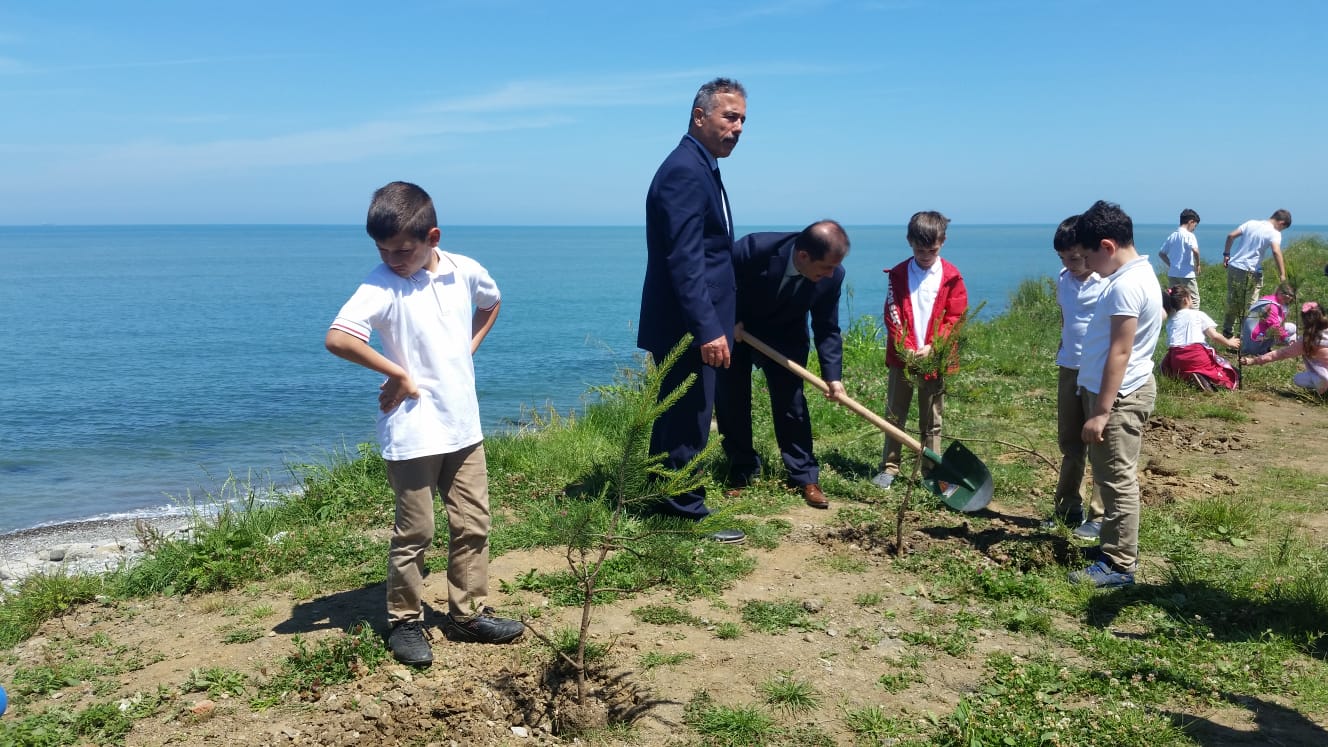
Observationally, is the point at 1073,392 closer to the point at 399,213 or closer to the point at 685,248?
the point at 685,248

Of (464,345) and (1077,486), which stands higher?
(464,345)

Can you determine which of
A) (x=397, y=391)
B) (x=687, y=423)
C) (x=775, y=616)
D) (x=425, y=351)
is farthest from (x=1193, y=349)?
(x=397, y=391)

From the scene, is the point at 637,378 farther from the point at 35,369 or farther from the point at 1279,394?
the point at 35,369

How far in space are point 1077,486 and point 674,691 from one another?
9.84ft

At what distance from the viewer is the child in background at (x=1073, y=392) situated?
5.01m

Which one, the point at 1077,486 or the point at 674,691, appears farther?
the point at 1077,486

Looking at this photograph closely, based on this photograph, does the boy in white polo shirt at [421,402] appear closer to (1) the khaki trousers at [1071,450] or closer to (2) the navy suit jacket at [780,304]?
(2) the navy suit jacket at [780,304]

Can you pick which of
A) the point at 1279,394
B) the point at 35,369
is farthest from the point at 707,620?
the point at 35,369

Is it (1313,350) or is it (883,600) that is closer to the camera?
(883,600)

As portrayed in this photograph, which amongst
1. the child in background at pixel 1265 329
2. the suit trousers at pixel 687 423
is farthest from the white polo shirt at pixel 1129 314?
the child in background at pixel 1265 329

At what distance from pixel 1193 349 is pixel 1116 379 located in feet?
18.0

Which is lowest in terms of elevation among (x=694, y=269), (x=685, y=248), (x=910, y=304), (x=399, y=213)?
(x=910, y=304)

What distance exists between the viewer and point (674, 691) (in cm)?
336

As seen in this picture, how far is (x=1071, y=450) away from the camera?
200 inches
